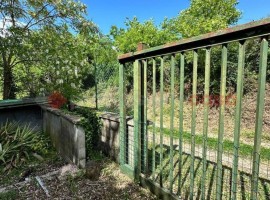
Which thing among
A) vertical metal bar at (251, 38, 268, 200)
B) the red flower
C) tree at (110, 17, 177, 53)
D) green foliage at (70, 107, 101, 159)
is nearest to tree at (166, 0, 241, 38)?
tree at (110, 17, 177, 53)

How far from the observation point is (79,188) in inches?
115

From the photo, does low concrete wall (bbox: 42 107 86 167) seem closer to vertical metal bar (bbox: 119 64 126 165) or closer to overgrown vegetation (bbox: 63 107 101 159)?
overgrown vegetation (bbox: 63 107 101 159)

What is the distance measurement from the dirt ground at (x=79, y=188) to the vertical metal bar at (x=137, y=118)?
26cm

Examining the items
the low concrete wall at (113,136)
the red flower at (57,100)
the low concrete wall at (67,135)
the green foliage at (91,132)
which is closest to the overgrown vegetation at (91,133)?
the green foliage at (91,132)

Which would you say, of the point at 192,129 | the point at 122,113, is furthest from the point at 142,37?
the point at 192,129

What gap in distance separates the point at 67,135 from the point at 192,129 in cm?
242

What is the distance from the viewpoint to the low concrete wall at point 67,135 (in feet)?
11.2

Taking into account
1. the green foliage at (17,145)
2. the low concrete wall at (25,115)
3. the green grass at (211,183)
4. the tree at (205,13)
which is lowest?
the green grass at (211,183)

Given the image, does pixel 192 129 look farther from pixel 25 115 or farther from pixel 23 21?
pixel 23 21

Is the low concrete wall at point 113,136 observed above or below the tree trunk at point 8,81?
below

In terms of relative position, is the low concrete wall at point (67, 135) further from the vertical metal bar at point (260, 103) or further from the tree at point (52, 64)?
the vertical metal bar at point (260, 103)

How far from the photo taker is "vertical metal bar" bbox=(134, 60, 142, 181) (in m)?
2.82

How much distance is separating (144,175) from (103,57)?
14.7 ft

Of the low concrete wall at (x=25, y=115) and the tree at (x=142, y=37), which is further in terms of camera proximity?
the tree at (x=142, y=37)
